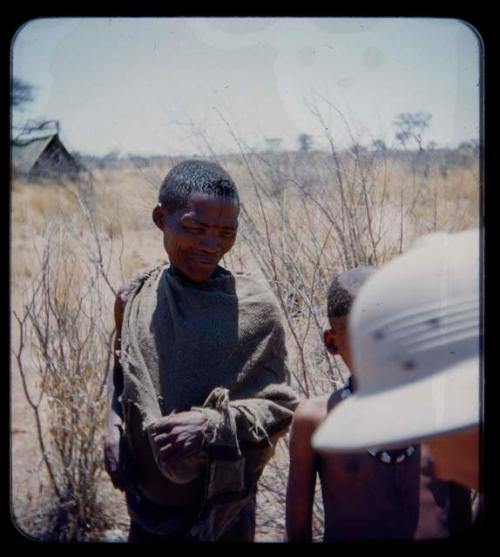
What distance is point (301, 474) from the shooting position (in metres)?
1.69

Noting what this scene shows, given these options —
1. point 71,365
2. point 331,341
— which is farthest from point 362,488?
point 71,365

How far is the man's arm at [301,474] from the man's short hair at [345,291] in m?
0.23

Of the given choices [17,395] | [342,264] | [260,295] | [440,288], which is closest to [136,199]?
[342,264]

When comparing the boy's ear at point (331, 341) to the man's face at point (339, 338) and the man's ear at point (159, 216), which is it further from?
the man's ear at point (159, 216)

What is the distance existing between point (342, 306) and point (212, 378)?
1.18ft

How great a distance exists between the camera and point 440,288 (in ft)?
3.47

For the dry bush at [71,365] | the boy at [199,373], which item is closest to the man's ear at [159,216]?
the boy at [199,373]

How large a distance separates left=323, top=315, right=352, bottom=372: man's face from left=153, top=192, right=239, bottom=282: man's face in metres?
0.33

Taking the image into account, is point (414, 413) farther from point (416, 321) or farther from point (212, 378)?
point (212, 378)

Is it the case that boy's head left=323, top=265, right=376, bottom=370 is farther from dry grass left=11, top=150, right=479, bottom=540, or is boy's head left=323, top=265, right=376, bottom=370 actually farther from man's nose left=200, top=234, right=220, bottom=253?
dry grass left=11, top=150, right=479, bottom=540

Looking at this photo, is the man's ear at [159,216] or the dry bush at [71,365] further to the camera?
the dry bush at [71,365]

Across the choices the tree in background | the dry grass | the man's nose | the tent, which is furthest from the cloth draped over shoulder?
the tent

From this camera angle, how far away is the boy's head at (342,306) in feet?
5.51

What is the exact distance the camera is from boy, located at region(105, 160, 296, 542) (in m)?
1.71
